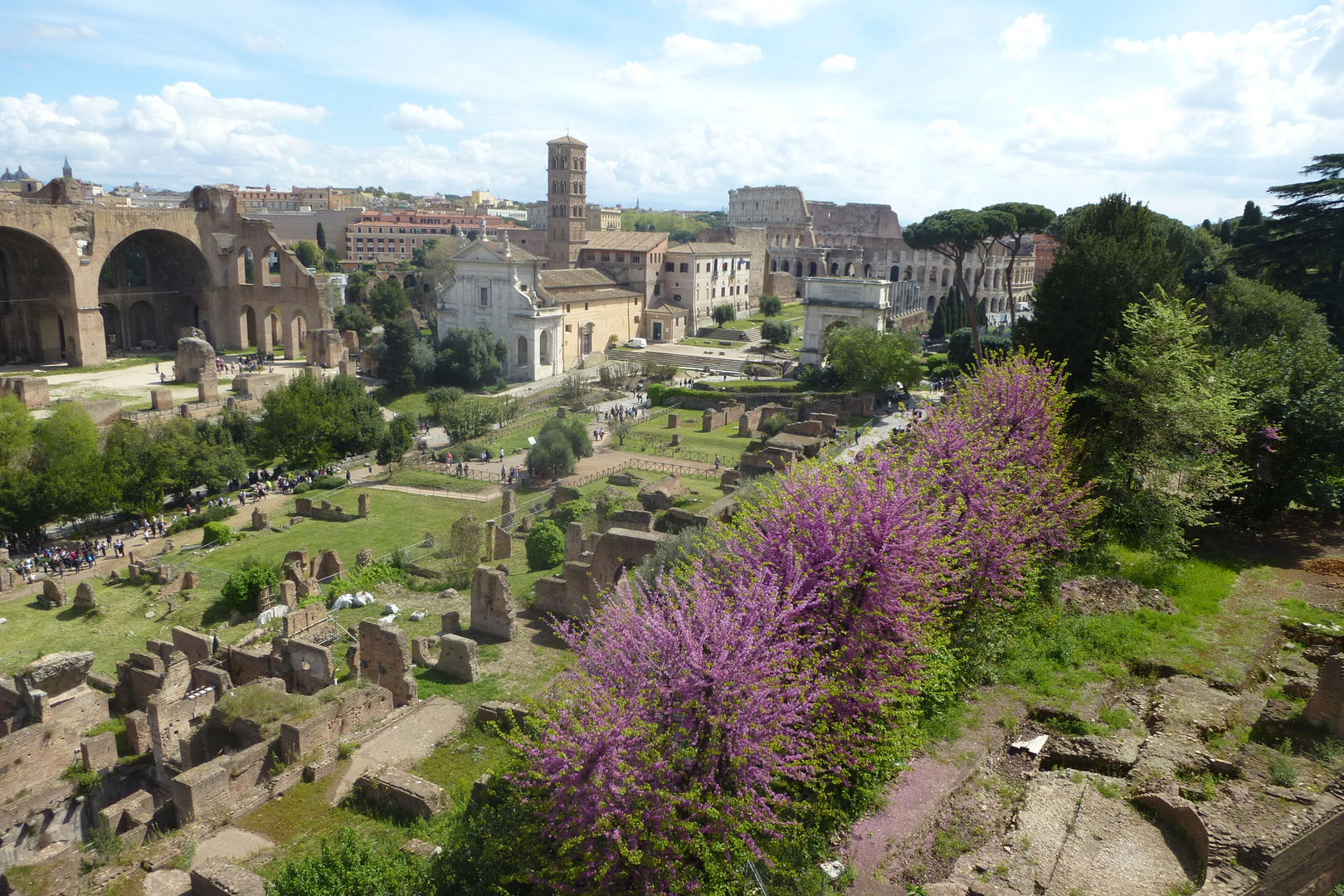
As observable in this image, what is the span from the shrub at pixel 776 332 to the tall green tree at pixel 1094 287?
3481cm

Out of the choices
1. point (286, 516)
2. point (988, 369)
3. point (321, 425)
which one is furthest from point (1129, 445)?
point (321, 425)

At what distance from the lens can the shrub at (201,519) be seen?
2845 cm

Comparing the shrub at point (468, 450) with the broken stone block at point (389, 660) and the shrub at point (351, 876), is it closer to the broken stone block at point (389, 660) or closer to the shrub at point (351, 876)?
the broken stone block at point (389, 660)

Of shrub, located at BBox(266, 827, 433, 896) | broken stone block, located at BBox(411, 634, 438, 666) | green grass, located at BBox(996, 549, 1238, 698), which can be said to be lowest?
broken stone block, located at BBox(411, 634, 438, 666)

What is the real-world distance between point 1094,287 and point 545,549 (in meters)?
15.4

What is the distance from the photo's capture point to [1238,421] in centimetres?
1698

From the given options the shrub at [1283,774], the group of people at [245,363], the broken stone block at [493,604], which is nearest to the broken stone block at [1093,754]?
the shrub at [1283,774]

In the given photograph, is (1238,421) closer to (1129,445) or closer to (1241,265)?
(1129,445)

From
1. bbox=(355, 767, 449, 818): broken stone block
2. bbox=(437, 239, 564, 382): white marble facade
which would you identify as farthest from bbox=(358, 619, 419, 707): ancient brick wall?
bbox=(437, 239, 564, 382): white marble facade

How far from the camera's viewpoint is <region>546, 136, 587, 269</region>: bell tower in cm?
6769

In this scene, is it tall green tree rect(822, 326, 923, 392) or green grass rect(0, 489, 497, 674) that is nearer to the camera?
green grass rect(0, 489, 497, 674)

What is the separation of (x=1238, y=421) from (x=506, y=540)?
17599 millimetres

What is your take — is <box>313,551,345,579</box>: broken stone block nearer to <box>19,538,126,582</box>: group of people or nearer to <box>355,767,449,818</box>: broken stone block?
<box>19,538,126,582</box>: group of people

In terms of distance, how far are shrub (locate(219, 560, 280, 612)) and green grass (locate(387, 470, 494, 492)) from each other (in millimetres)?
11429
